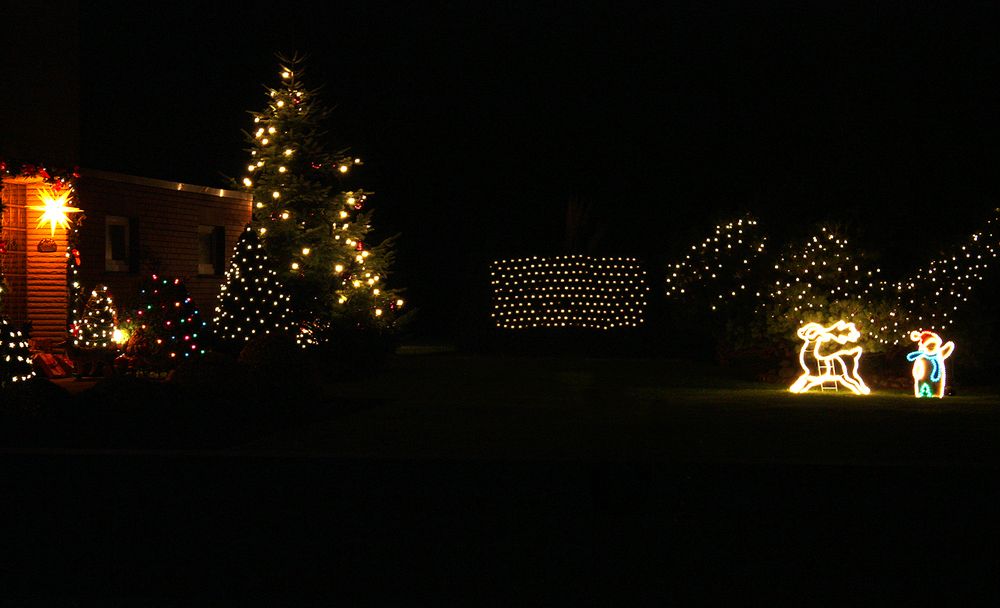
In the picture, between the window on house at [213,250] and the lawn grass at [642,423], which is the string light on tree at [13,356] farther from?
the window on house at [213,250]

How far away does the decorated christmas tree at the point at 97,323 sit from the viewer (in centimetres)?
2186

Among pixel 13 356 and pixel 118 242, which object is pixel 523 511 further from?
pixel 118 242

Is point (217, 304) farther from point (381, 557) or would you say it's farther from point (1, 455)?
point (381, 557)

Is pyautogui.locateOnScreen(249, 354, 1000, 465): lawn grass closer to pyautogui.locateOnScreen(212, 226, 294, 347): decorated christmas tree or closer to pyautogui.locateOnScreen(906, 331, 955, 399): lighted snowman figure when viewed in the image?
pyautogui.locateOnScreen(906, 331, 955, 399): lighted snowman figure

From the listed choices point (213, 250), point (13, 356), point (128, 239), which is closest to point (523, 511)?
point (13, 356)

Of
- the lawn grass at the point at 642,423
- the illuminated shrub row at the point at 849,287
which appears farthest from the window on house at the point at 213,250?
the illuminated shrub row at the point at 849,287

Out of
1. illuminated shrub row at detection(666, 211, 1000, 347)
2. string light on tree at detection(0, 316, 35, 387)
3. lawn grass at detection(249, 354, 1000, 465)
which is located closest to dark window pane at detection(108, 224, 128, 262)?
lawn grass at detection(249, 354, 1000, 465)

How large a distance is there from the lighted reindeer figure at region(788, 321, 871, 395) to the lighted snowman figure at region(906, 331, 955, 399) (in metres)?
0.97

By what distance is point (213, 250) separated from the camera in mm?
26938

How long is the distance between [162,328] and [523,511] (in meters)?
14.2

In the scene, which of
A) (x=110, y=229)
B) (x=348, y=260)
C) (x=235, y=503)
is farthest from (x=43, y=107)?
(x=235, y=503)

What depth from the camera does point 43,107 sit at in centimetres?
1981

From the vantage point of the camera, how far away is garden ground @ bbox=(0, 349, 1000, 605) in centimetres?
732

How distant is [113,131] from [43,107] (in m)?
6.93
